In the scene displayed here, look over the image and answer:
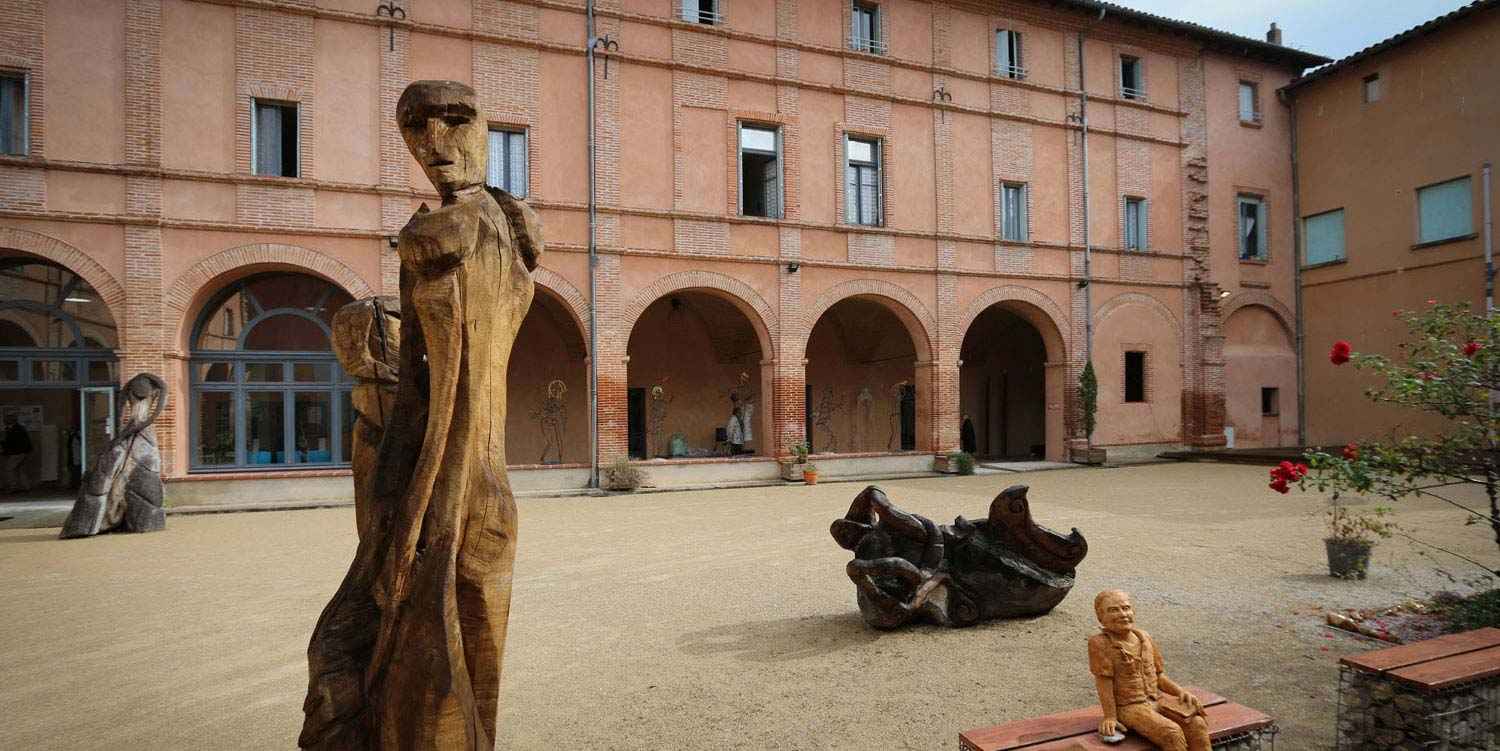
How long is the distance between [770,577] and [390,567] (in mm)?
4865

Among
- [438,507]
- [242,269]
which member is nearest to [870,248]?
[242,269]

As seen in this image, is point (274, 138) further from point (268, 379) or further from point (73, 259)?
point (268, 379)

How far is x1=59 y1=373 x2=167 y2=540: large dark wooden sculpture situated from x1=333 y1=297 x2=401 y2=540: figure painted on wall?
30.8ft

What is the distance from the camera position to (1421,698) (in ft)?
10.1

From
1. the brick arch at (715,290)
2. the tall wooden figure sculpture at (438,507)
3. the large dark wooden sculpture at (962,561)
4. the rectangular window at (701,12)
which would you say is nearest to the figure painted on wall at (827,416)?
the brick arch at (715,290)

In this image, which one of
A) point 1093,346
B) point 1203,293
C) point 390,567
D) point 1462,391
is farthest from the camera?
point 1203,293

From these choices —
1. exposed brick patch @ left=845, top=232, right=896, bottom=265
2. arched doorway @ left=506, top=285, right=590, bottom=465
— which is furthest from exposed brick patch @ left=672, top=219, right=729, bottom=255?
arched doorway @ left=506, top=285, right=590, bottom=465

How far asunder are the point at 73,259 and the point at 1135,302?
21789 mm

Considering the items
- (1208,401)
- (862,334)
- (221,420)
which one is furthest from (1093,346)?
(221,420)

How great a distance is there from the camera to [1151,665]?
282 centimetres

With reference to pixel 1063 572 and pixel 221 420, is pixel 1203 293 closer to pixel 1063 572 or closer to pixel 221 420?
pixel 1063 572

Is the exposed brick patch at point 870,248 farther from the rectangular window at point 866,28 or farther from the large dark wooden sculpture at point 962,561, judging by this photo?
the large dark wooden sculpture at point 962,561

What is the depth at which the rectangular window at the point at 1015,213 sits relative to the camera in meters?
18.3

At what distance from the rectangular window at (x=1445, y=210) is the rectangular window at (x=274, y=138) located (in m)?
24.9
